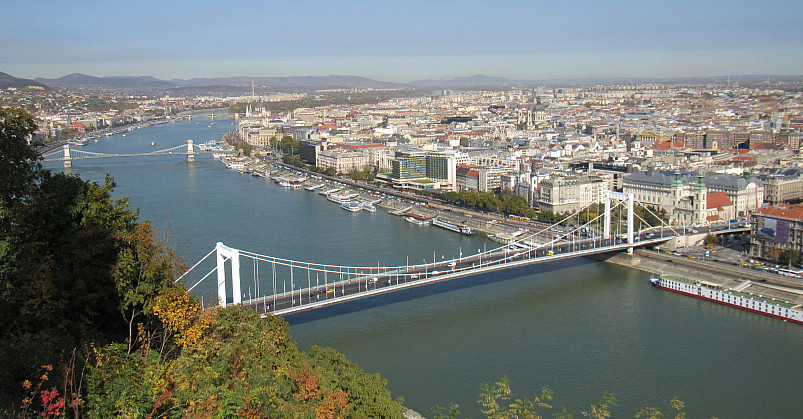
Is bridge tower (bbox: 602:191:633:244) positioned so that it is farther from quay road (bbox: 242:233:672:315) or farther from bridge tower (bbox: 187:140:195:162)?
bridge tower (bbox: 187:140:195:162)

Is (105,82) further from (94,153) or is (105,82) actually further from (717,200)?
(717,200)

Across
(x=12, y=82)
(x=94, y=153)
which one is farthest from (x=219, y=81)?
(x=94, y=153)

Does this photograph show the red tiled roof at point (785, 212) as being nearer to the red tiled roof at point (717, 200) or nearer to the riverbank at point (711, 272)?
the riverbank at point (711, 272)

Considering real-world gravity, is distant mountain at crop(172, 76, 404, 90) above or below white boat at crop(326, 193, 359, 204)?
above

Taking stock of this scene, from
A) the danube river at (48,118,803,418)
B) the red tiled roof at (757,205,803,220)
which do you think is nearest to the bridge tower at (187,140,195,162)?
the danube river at (48,118,803,418)

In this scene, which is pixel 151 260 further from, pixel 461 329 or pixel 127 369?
pixel 461 329

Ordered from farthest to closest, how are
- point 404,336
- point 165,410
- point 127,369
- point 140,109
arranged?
point 140,109 → point 404,336 → point 127,369 → point 165,410

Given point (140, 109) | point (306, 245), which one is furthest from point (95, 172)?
point (140, 109)
